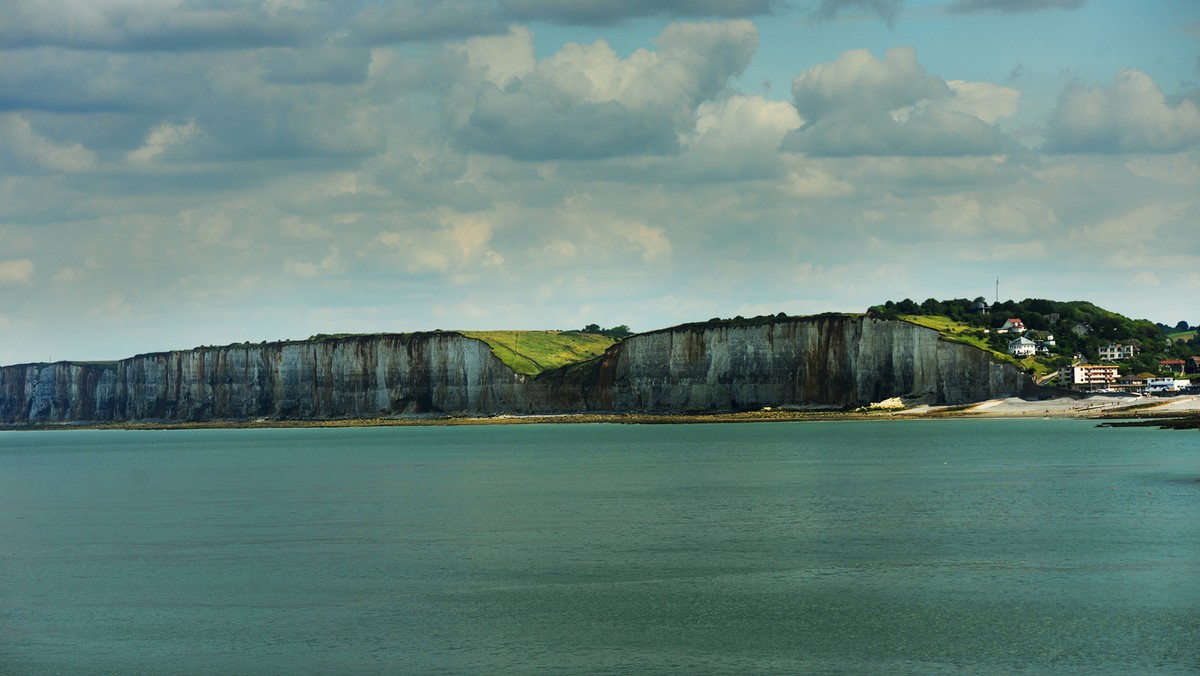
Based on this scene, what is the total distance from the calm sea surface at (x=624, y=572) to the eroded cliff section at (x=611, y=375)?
6857 cm

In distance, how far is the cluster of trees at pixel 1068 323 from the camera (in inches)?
6623

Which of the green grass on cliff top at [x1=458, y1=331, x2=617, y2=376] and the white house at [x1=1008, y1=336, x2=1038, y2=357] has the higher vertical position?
the green grass on cliff top at [x1=458, y1=331, x2=617, y2=376]

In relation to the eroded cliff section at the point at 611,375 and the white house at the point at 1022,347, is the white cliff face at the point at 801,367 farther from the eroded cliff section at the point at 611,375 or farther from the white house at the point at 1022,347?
the white house at the point at 1022,347

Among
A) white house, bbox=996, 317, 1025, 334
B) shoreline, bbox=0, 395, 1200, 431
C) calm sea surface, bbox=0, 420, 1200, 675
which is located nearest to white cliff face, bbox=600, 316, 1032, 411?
shoreline, bbox=0, 395, 1200, 431

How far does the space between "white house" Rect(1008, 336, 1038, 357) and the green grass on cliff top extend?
5752 centimetres

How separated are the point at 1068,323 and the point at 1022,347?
24.4 metres

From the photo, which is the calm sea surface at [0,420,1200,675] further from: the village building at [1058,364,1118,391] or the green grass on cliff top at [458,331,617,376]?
the green grass on cliff top at [458,331,617,376]

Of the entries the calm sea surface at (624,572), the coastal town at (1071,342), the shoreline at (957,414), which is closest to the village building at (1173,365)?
the coastal town at (1071,342)

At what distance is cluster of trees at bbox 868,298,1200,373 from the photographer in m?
168

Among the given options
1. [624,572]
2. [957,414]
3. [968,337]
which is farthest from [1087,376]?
[624,572]

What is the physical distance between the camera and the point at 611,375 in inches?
6471

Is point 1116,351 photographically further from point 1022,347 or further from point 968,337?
point 968,337

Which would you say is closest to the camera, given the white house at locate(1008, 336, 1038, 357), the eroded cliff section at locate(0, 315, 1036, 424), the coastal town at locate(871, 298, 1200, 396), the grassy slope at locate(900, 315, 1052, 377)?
the grassy slope at locate(900, 315, 1052, 377)

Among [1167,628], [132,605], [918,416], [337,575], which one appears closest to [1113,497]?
[1167,628]
